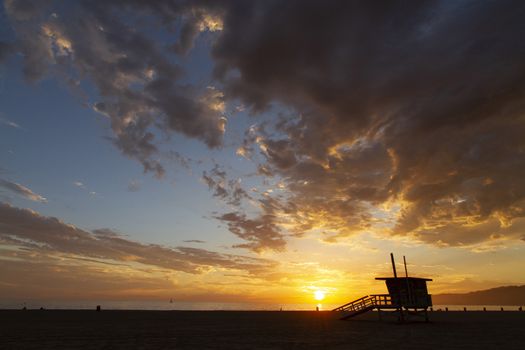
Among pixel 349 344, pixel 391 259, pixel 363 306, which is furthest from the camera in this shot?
pixel 363 306

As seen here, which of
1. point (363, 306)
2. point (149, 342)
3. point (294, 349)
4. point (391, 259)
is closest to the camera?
point (294, 349)

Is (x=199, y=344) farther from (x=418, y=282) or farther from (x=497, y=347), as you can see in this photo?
(x=418, y=282)

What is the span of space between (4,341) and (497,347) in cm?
2537

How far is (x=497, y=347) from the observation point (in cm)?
1733

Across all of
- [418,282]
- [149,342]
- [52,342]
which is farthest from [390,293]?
[52,342]

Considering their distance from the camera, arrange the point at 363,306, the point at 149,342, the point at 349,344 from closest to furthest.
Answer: the point at 349,344 < the point at 149,342 < the point at 363,306

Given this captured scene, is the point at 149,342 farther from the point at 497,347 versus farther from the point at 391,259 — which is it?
the point at 391,259

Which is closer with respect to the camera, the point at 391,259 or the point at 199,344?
the point at 199,344

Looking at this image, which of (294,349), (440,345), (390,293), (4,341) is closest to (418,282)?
(390,293)

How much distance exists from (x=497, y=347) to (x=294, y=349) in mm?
9665

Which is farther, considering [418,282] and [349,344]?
[418,282]

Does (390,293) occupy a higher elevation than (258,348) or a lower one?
higher

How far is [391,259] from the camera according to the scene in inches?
1377

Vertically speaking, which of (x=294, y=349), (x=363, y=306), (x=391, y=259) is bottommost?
(x=294, y=349)
